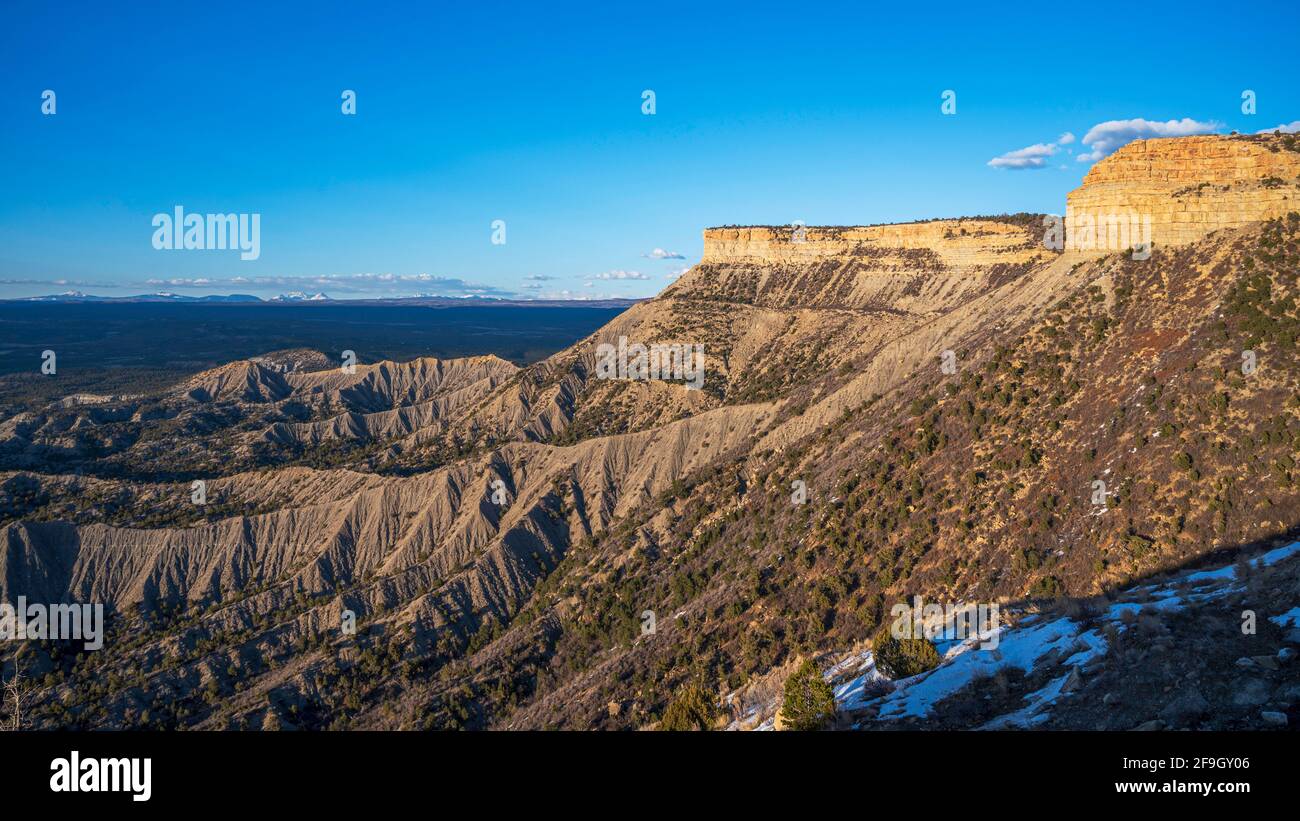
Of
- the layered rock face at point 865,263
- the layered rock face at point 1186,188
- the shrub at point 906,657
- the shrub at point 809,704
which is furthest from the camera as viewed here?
the layered rock face at point 865,263


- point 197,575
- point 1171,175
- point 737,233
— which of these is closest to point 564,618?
point 197,575

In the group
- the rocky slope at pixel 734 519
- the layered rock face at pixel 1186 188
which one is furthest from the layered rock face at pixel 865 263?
the layered rock face at pixel 1186 188

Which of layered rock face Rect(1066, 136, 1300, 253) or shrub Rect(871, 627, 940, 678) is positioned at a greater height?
layered rock face Rect(1066, 136, 1300, 253)

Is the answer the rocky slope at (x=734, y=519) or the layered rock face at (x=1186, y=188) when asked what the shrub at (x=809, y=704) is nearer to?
the rocky slope at (x=734, y=519)

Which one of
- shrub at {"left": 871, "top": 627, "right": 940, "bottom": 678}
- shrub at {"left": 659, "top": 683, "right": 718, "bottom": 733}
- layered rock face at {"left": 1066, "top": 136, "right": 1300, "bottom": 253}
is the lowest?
shrub at {"left": 659, "top": 683, "right": 718, "bottom": 733}

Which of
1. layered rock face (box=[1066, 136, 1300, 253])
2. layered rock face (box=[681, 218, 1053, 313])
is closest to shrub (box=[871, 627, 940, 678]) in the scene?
layered rock face (box=[1066, 136, 1300, 253])

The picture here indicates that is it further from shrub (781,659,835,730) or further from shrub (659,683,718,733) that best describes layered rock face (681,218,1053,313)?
shrub (781,659,835,730)
